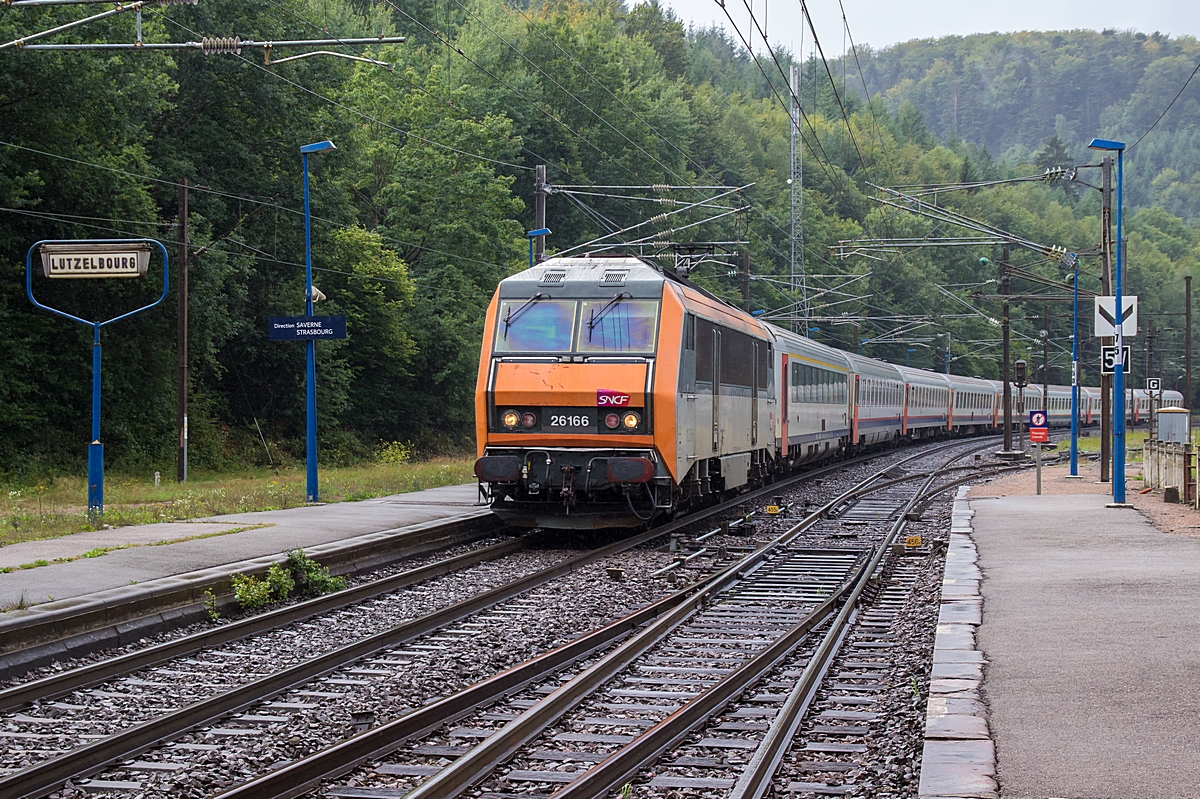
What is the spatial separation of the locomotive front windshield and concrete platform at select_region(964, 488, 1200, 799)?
4951 millimetres

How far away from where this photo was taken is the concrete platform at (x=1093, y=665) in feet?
18.1

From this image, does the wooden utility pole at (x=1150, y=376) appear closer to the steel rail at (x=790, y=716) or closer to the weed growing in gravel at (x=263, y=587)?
the steel rail at (x=790, y=716)

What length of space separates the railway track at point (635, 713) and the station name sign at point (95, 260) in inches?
348

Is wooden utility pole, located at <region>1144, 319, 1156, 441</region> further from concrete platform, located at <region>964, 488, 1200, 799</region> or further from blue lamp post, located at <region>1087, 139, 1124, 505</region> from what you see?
concrete platform, located at <region>964, 488, 1200, 799</region>

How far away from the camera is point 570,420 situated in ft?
52.2

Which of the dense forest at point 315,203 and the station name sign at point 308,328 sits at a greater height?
the dense forest at point 315,203

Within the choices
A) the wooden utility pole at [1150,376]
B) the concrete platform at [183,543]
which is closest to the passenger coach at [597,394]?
the concrete platform at [183,543]

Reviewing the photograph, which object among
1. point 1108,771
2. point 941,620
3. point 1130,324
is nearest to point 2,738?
point 1108,771

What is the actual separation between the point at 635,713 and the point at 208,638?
3.75 meters

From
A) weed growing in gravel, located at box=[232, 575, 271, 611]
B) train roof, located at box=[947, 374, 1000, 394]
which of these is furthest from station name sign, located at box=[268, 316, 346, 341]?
train roof, located at box=[947, 374, 1000, 394]

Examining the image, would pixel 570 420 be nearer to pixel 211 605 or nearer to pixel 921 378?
pixel 211 605

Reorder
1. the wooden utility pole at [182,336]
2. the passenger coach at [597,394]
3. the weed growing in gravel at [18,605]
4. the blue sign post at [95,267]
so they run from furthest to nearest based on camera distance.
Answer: the wooden utility pole at [182,336]
the blue sign post at [95,267]
the passenger coach at [597,394]
the weed growing in gravel at [18,605]

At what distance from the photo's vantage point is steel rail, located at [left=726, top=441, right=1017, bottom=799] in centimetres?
603

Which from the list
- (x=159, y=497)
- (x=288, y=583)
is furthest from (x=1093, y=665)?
(x=159, y=497)
